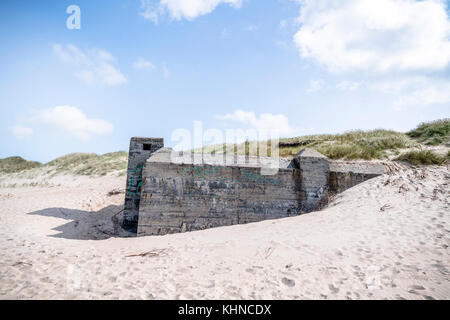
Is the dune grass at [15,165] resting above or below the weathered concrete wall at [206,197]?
above

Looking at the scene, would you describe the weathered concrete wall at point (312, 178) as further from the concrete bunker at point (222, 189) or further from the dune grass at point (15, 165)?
the dune grass at point (15, 165)

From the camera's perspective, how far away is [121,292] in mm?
3639

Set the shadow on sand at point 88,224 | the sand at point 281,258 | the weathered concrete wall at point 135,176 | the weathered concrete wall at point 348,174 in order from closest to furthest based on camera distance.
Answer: the sand at point 281,258 < the weathered concrete wall at point 348,174 < the shadow on sand at point 88,224 < the weathered concrete wall at point 135,176

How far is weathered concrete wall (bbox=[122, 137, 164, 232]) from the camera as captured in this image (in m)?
9.35

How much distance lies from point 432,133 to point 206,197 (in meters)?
14.3

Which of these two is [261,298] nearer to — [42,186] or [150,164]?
[150,164]

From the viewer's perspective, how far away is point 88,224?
10.0 m

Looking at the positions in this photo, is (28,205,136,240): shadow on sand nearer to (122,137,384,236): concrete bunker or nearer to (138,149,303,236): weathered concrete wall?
(138,149,303,236): weathered concrete wall

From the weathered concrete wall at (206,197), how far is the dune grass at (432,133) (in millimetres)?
9861

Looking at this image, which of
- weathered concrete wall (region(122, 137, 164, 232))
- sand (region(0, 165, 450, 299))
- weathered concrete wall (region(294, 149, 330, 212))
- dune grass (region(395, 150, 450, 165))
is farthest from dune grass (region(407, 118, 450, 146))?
weathered concrete wall (region(122, 137, 164, 232))

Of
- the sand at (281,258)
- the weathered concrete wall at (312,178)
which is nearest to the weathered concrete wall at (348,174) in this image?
the weathered concrete wall at (312,178)

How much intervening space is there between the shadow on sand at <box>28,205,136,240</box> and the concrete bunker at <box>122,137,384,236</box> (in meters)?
2.65

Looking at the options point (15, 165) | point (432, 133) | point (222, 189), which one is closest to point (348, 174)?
point (222, 189)

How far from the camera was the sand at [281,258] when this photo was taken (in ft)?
11.8
